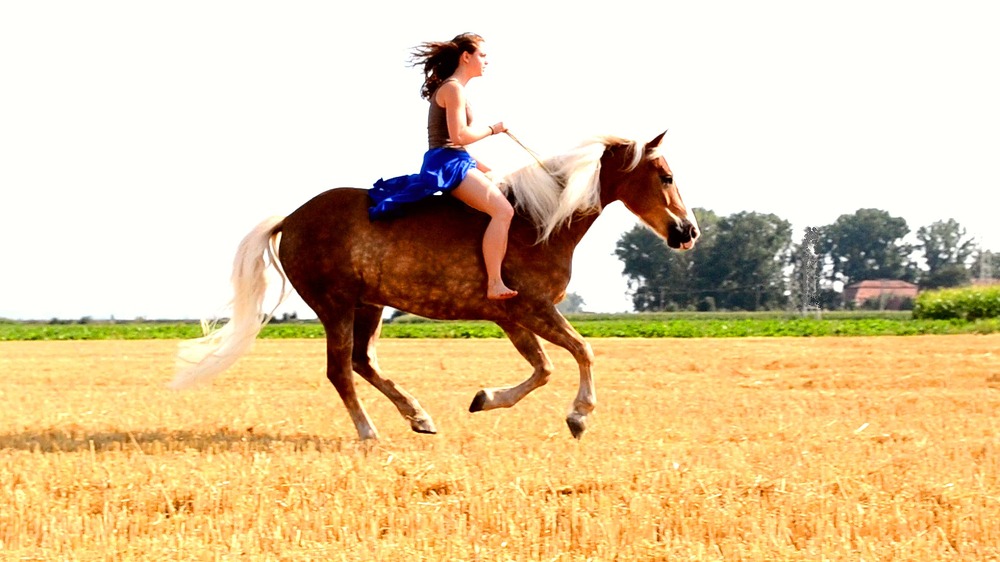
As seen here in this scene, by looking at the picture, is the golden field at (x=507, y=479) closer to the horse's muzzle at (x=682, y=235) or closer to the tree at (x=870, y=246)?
the horse's muzzle at (x=682, y=235)

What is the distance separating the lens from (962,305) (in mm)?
44000

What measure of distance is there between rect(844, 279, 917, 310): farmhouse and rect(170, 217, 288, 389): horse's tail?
201ft

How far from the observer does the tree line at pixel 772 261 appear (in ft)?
203

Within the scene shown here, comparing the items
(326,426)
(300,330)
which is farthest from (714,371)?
(300,330)

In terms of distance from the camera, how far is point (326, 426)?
28.1 feet

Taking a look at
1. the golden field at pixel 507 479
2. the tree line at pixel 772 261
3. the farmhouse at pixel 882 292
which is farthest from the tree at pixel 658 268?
→ the golden field at pixel 507 479

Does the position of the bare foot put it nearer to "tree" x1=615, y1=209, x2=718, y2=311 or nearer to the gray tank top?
the gray tank top

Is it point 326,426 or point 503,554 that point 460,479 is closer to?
point 503,554

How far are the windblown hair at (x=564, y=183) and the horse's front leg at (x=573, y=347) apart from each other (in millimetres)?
496

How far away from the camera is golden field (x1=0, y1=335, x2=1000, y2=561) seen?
4648mm

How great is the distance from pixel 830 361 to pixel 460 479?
12066mm

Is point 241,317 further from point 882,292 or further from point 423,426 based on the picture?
point 882,292

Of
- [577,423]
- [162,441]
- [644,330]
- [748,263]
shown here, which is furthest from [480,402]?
[748,263]

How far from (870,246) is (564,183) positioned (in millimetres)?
76596
